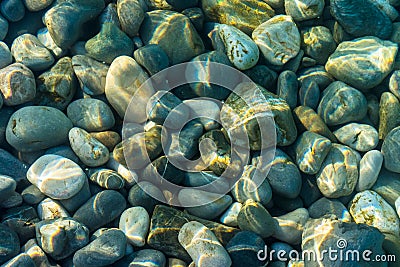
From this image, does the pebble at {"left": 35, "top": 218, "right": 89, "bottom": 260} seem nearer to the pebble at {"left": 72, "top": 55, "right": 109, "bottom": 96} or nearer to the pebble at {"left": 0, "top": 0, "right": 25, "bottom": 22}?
the pebble at {"left": 72, "top": 55, "right": 109, "bottom": 96}

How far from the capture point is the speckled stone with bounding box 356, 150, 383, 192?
3.88 metres

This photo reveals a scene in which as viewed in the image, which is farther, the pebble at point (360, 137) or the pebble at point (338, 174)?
the pebble at point (360, 137)

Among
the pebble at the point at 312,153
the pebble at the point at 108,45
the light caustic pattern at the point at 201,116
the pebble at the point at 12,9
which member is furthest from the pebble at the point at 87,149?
the pebble at the point at 312,153

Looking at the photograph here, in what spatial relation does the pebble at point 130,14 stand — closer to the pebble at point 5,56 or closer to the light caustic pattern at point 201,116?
the light caustic pattern at point 201,116

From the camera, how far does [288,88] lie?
4.18m

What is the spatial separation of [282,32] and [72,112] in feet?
7.99

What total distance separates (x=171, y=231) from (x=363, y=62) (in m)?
2.66

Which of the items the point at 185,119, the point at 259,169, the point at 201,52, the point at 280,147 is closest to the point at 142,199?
the point at 185,119

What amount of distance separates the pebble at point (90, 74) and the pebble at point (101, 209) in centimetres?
115

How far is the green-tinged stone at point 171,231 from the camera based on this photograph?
11.5ft

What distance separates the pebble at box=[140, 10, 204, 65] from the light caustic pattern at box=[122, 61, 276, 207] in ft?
0.56

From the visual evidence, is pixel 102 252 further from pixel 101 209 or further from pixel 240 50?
pixel 240 50

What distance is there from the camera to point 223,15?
14.9 feet

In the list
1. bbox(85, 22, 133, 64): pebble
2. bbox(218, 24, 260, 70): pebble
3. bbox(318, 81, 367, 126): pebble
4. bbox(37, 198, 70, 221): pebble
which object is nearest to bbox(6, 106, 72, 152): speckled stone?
bbox(37, 198, 70, 221): pebble
